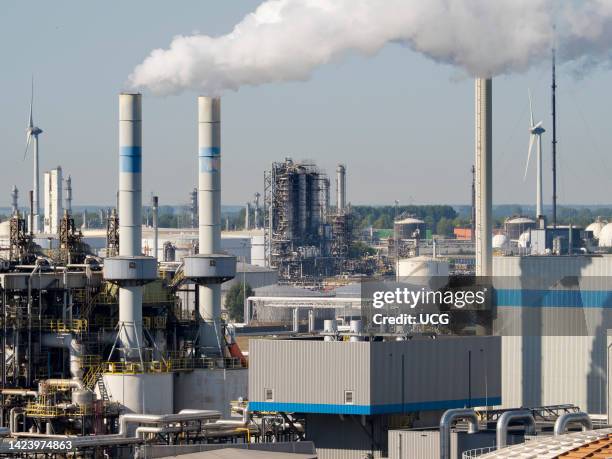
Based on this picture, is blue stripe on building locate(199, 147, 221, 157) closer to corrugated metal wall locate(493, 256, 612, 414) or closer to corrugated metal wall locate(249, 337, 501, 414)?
corrugated metal wall locate(493, 256, 612, 414)

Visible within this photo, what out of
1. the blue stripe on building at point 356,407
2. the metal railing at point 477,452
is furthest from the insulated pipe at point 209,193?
the metal railing at point 477,452

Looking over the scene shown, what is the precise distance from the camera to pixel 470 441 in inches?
2434

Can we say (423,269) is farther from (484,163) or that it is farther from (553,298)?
(553,298)

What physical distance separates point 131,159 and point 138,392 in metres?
10.8

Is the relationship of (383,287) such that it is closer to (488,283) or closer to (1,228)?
(488,283)

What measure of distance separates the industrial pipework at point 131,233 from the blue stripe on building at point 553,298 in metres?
18.4

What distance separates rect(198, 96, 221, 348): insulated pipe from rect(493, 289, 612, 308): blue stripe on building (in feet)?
46.7

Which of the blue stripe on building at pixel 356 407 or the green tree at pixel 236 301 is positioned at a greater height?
the green tree at pixel 236 301

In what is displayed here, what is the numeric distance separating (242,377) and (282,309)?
269 feet

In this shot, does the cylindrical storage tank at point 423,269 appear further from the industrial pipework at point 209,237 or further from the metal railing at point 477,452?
the metal railing at point 477,452

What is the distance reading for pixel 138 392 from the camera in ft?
264

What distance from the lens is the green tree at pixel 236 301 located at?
586 feet

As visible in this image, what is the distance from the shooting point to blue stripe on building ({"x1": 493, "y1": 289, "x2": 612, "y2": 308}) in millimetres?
86875

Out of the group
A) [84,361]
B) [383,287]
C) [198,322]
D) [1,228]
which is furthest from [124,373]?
[1,228]
